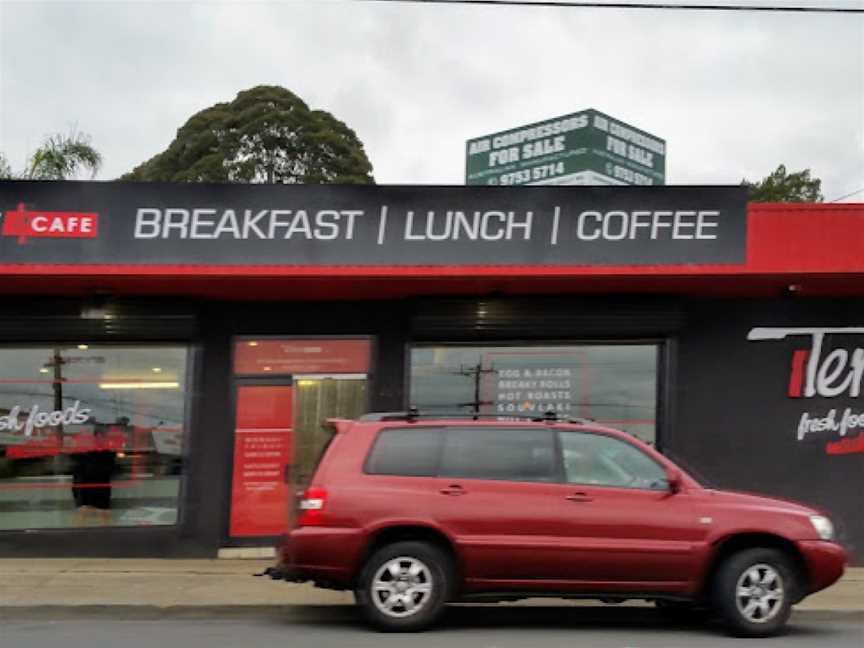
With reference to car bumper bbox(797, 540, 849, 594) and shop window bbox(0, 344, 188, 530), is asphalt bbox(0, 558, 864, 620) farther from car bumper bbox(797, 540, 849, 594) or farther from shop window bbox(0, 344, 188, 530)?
car bumper bbox(797, 540, 849, 594)

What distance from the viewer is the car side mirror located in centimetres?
→ 735

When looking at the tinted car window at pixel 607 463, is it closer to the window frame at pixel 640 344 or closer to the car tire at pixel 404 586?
the car tire at pixel 404 586

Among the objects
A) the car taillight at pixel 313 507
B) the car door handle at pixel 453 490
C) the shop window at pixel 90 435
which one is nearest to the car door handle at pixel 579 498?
the car door handle at pixel 453 490

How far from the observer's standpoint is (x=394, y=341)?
37.1 feet

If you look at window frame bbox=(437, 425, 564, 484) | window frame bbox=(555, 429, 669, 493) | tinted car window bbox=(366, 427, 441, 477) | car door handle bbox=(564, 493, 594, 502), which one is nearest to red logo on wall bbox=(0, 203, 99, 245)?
tinted car window bbox=(366, 427, 441, 477)

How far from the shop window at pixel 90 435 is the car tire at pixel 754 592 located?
256 inches

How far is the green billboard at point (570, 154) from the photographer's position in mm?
29859

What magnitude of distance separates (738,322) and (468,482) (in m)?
5.50

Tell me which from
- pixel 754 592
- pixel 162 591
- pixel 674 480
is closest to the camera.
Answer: pixel 754 592

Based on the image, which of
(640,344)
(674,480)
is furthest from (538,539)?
(640,344)

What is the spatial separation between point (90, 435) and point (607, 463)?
21.5 feet

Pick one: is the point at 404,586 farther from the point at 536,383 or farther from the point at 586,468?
the point at 536,383

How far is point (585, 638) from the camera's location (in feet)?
23.8

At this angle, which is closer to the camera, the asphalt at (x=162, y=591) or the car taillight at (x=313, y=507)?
the car taillight at (x=313, y=507)
